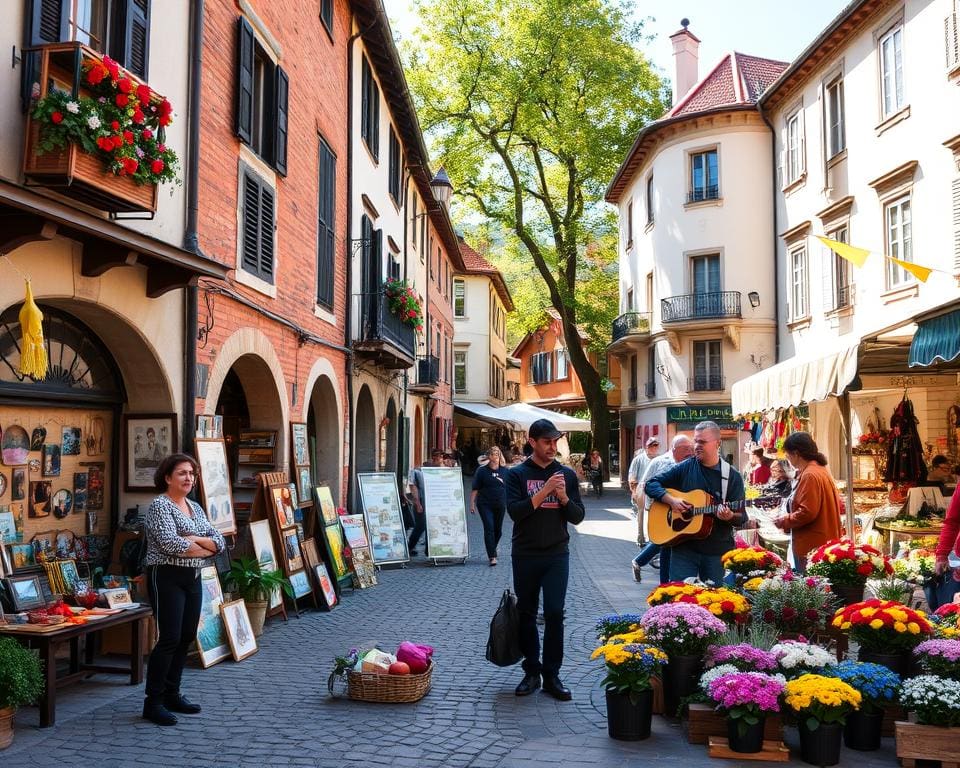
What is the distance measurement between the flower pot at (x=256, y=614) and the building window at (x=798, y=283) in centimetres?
1911

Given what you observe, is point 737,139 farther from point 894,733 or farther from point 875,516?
point 894,733

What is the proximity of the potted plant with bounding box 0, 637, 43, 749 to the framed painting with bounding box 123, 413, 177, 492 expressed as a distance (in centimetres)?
263

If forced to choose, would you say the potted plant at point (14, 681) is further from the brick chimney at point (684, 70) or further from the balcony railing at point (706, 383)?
the brick chimney at point (684, 70)

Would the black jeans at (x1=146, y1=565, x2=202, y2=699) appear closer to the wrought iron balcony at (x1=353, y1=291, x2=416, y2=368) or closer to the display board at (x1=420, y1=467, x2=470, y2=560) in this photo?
the display board at (x1=420, y1=467, x2=470, y2=560)

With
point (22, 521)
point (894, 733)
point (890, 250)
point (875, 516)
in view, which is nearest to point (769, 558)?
point (894, 733)

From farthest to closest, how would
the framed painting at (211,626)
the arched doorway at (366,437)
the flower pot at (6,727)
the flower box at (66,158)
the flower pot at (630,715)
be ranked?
the arched doorway at (366,437)
the framed painting at (211,626)
the flower box at (66,158)
the flower pot at (630,715)
the flower pot at (6,727)

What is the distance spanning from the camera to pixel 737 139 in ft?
91.0

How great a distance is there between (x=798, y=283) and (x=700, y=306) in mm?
4579

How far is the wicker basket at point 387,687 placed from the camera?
258 inches

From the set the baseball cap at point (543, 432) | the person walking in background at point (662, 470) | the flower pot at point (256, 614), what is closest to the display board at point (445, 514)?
the person walking in background at point (662, 470)

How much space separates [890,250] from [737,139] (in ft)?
34.4

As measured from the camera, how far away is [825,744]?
16.8 feet

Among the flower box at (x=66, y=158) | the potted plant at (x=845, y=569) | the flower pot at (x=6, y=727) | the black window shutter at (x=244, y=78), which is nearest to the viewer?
the flower pot at (x=6, y=727)

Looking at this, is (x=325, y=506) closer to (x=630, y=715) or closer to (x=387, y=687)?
(x=387, y=687)
